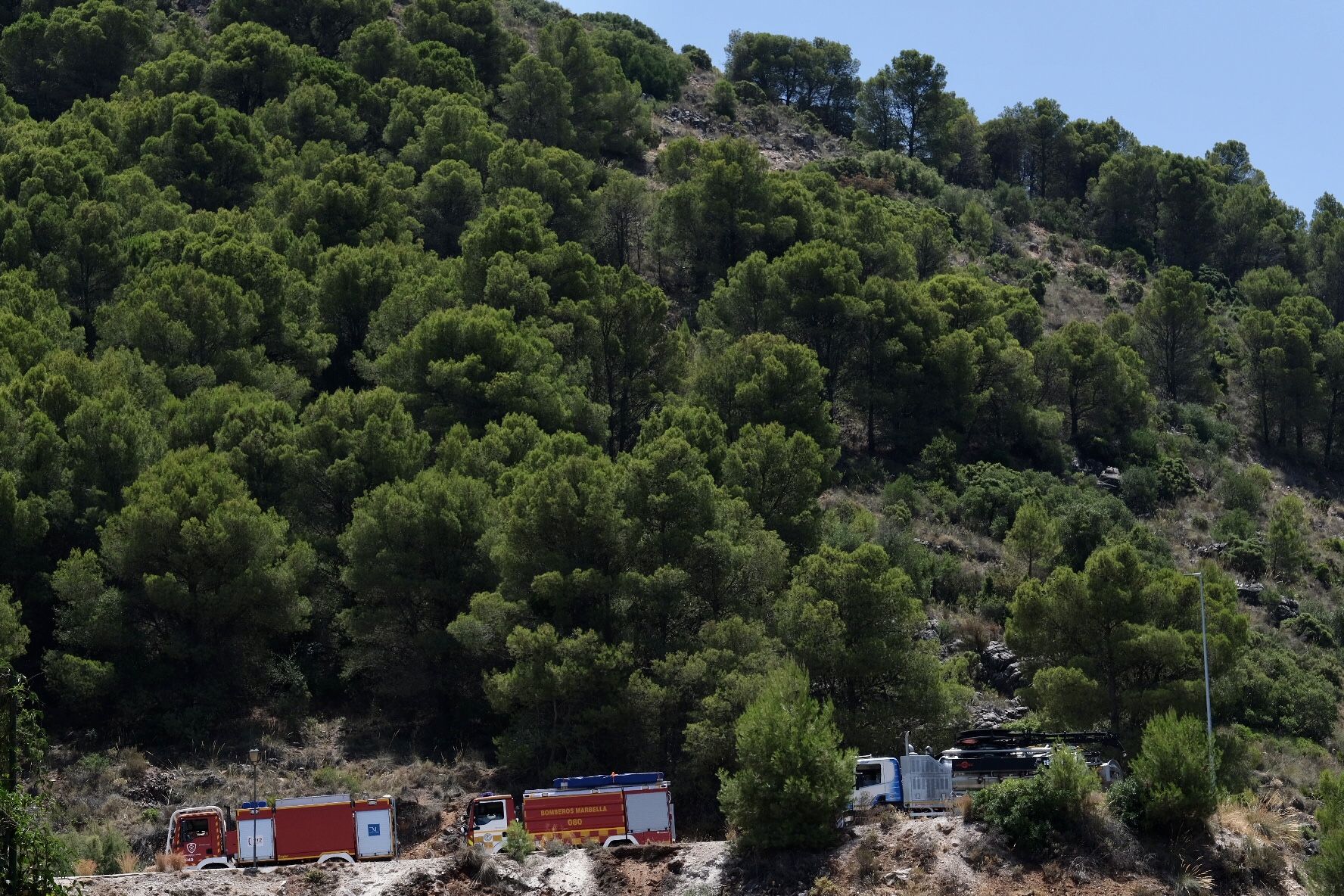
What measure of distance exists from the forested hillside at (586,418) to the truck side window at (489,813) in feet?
17.5

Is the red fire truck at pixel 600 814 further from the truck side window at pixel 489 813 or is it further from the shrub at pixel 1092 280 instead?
the shrub at pixel 1092 280

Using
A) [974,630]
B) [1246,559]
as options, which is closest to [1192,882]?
[974,630]

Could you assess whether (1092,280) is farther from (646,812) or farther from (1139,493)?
(646,812)

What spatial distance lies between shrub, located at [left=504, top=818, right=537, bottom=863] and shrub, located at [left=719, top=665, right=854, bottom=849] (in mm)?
3579

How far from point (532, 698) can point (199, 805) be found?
24.6 feet

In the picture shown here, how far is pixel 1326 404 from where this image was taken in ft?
254

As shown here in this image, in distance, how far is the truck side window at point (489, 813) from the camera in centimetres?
3166

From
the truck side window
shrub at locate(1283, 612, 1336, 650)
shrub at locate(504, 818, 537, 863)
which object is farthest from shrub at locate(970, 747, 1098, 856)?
shrub at locate(1283, 612, 1336, 650)

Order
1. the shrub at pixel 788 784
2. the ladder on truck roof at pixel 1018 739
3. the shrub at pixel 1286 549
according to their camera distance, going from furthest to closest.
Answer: the shrub at pixel 1286 549
the ladder on truck roof at pixel 1018 739
the shrub at pixel 788 784

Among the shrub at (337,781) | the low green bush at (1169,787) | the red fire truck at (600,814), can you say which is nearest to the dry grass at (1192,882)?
the low green bush at (1169,787)

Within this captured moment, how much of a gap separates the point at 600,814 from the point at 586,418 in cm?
2337

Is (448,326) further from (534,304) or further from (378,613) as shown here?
(378,613)

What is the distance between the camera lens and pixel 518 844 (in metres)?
28.7

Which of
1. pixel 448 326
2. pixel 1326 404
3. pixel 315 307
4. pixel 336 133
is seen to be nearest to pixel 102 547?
pixel 448 326
